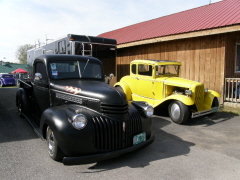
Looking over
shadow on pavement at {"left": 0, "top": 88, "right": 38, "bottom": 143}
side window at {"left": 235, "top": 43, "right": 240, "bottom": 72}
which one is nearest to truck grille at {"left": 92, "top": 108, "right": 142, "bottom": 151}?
shadow on pavement at {"left": 0, "top": 88, "right": 38, "bottom": 143}

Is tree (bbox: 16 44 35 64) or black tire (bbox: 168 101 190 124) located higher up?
tree (bbox: 16 44 35 64)

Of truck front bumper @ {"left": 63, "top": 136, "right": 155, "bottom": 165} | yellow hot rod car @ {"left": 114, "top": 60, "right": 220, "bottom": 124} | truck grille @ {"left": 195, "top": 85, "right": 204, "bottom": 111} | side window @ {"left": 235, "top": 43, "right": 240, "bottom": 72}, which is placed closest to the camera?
truck front bumper @ {"left": 63, "top": 136, "right": 155, "bottom": 165}

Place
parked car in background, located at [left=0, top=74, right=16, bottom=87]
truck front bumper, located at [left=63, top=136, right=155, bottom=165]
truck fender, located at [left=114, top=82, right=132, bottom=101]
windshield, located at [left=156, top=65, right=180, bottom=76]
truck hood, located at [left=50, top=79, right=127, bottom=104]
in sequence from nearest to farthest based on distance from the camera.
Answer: truck front bumper, located at [left=63, top=136, right=155, bottom=165], truck hood, located at [left=50, top=79, right=127, bottom=104], windshield, located at [left=156, top=65, right=180, bottom=76], truck fender, located at [left=114, top=82, right=132, bottom=101], parked car in background, located at [left=0, top=74, right=16, bottom=87]

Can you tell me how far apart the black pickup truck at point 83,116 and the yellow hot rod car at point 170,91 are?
225 centimetres

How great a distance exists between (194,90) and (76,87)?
3.62m

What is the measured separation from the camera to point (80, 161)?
2.88m

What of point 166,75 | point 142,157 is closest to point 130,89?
point 166,75

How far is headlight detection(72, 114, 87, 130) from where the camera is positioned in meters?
2.99

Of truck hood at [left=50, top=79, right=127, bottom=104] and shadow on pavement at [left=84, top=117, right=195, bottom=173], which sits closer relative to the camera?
shadow on pavement at [left=84, top=117, right=195, bottom=173]

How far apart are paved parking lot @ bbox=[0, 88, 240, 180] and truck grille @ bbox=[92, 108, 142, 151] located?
33cm

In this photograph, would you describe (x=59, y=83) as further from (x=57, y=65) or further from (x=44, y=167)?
(x=44, y=167)

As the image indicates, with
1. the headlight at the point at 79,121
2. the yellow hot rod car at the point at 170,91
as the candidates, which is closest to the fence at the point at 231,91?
the yellow hot rod car at the point at 170,91

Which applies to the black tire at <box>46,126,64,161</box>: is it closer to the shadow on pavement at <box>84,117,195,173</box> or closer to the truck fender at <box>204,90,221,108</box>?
the shadow on pavement at <box>84,117,195,173</box>

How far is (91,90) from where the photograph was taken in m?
3.61
